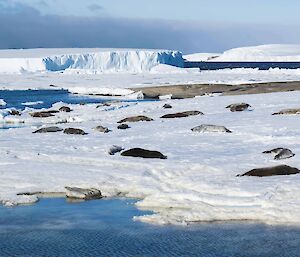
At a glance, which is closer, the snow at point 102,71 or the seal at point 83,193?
the seal at point 83,193

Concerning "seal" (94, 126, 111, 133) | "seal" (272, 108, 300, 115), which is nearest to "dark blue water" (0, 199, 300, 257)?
"seal" (94, 126, 111, 133)

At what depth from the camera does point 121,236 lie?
7.95 metres

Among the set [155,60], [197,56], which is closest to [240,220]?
[155,60]

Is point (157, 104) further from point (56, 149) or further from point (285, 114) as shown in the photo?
point (56, 149)

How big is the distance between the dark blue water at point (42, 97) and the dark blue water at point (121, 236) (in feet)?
76.3

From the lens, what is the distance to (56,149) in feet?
47.0

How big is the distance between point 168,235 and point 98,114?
672 inches

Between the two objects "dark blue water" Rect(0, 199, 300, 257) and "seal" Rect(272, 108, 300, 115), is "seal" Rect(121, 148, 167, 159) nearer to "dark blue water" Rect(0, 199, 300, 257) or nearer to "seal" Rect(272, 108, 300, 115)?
"dark blue water" Rect(0, 199, 300, 257)

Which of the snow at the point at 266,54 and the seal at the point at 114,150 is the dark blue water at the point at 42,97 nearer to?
the seal at the point at 114,150

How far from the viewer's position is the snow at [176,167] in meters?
9.15

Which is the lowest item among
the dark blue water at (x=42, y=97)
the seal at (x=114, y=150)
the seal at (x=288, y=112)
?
the dark blue water at (x=42, y=97)

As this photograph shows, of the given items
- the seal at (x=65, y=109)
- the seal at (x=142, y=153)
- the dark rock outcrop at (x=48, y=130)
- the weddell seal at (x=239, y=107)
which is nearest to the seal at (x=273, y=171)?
the seal at (x=142, y=153)

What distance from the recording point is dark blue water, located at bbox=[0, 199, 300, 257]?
7.29 metres

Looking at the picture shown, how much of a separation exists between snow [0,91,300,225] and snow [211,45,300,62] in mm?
118405
